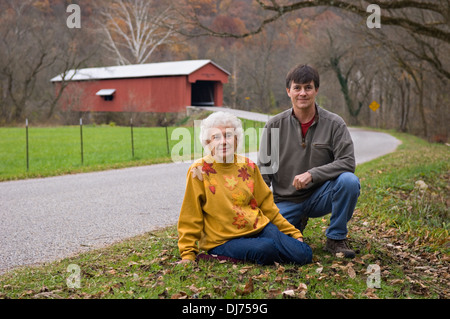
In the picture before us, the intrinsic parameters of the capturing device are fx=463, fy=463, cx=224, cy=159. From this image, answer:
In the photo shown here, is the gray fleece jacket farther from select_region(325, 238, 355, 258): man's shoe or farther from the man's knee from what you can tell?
select_region(325, 238, 355, 258): man's shoe

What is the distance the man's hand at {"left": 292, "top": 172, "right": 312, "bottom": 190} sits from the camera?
4215 mm

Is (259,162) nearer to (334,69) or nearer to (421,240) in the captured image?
(421,240)

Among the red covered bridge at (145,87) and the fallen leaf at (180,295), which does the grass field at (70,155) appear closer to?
the fallen leaf at (180,295)

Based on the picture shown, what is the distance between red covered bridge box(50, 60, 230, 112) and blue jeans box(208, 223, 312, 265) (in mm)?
34036

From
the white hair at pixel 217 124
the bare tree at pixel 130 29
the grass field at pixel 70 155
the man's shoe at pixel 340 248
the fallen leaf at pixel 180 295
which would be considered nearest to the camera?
the fallen leaf at pixel 180 295

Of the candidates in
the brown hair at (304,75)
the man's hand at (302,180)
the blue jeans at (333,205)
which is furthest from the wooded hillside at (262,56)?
the man's hand at (302,180)

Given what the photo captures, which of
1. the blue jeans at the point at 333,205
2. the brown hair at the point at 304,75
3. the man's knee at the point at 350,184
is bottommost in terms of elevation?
the blue jeans at the point at 333,205

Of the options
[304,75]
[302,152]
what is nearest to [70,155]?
[302,152]

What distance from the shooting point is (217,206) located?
3.85m

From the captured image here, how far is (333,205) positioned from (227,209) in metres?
1.06

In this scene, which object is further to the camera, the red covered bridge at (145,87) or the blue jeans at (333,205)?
the red covered bridge at (145,87)

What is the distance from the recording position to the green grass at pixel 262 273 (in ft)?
11.2

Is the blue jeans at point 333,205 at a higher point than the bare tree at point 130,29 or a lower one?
lower
